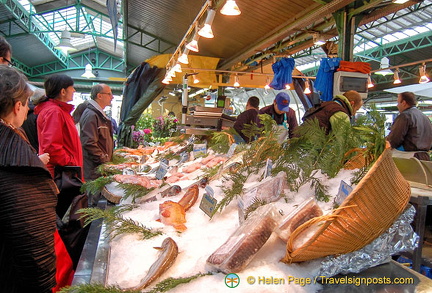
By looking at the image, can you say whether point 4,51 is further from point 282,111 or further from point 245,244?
point 282,111

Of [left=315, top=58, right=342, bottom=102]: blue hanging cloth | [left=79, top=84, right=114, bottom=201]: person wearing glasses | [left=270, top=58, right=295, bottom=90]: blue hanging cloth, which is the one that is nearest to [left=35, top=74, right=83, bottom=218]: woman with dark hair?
[left=79, top=84, right=114, bottom=201]: person wearing glasses

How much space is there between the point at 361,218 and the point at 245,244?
40 centimetres

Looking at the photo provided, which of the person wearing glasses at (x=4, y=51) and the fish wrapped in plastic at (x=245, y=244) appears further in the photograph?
the person wearing glasses at (x=4, y=51)

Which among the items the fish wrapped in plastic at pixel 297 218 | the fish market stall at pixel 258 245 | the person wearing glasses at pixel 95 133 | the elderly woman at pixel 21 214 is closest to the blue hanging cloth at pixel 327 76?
the person wearing glasses at pixel 95 133

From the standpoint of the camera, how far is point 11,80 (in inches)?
58.9

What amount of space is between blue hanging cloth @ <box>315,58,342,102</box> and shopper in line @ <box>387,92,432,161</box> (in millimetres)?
982

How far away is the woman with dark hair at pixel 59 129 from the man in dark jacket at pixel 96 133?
0.61 metres

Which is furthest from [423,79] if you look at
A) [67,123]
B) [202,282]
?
[202,282]

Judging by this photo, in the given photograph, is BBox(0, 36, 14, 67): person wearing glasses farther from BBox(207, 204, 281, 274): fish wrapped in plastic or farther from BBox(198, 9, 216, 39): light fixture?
BBox(207, 204, 281, 274): fish wrapped in plastic

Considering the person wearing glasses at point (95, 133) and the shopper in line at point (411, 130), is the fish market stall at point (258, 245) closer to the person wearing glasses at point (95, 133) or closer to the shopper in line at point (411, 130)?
the person wearing glasses at point (95, 133)

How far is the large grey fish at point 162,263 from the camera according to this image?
3.76 feet

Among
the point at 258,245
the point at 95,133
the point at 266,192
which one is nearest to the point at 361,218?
the point at 258,245

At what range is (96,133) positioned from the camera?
365 centimetres

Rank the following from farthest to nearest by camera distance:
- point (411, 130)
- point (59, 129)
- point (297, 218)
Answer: point (411, 130), point (59, 129), point (297, 218)
